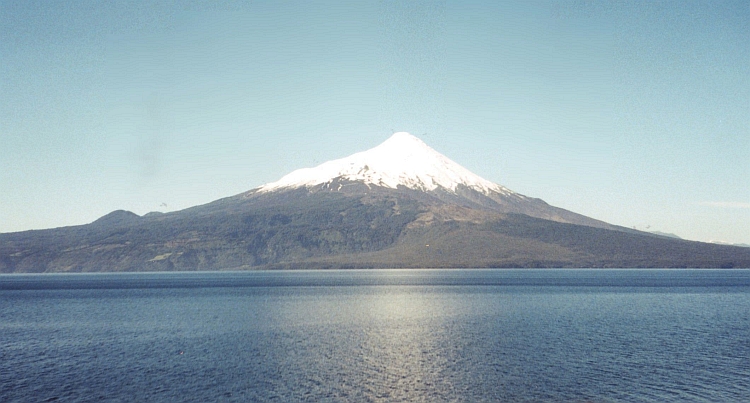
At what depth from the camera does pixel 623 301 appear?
123812 mm

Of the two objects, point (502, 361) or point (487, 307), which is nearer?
point (502, 361)

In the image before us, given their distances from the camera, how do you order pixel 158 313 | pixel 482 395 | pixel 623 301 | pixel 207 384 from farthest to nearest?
1. pixel 623 301
2. pixel 158 313
3. pixel 207 384
4. pixel 482 395

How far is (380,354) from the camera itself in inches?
2387

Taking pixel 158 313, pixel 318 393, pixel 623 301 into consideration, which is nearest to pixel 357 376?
pixel 318 393

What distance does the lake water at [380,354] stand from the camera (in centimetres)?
4491

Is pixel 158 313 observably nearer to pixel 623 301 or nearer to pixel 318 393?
pixel 318 393

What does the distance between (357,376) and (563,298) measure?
92.2 metres

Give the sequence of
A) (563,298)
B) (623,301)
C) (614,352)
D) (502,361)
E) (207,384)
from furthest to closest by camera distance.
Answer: (563,298), (623,301), (614,352), (502,361), (207,384)

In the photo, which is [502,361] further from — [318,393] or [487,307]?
[487,307]

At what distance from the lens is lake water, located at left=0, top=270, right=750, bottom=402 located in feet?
147

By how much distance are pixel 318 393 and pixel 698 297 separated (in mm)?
115727

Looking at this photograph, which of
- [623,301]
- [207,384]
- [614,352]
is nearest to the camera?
[207,384]

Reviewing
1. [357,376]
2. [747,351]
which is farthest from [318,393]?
[747,351]

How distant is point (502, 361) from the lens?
2203 inches
